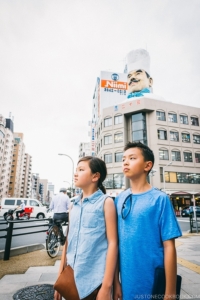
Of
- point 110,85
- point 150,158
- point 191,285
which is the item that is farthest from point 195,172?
point 150,158

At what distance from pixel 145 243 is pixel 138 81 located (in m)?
45.0

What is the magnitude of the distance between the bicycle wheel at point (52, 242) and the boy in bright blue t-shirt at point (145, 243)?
4.45m

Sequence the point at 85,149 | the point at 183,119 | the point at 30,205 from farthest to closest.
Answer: the point at 85,149 → the point at 183,119 → the point at 30,205

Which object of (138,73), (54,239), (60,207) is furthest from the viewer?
(138,73)

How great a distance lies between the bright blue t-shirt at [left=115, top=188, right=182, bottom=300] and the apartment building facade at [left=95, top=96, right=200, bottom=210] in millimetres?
33210

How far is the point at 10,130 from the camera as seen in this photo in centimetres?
8556

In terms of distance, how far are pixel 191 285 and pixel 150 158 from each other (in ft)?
10.9

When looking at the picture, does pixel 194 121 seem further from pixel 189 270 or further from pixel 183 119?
pixel 189 270

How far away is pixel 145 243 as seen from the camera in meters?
1.37

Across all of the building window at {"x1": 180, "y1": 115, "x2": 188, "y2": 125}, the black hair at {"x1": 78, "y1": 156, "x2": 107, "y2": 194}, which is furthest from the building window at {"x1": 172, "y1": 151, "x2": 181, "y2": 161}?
the black hair at {"x1": 78, "y1": 156, "x2": 107, "y2": 194}

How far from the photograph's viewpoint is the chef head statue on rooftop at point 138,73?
138 feet

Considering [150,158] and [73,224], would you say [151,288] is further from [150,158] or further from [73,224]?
[150,158]

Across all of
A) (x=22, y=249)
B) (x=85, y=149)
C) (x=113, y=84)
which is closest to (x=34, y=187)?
(x=85, y=149)

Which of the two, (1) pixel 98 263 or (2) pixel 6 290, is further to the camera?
(2) pixel 6 290
